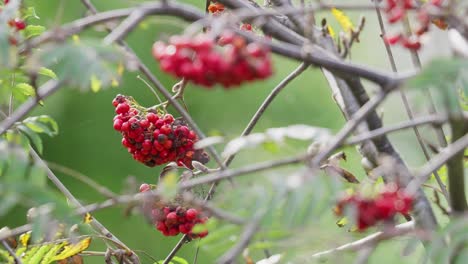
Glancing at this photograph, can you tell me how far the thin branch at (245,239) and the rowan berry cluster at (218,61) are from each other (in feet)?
0.50

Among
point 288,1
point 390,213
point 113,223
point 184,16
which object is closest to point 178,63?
point 184,16

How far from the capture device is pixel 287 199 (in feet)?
3.08

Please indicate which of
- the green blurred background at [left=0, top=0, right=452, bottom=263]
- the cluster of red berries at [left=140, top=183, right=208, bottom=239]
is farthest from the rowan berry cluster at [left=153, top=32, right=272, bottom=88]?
the green blurred background at [left=0, top=0, right=452, bottom=263]

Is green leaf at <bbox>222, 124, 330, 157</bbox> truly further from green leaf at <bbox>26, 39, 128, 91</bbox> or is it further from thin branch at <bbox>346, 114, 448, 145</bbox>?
green leaf at <bbox>26, 39, 128, 91</bbox>

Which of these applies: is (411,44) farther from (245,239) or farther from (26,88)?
(26,88)

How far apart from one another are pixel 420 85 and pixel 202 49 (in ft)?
0.76

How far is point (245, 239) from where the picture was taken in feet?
2.83

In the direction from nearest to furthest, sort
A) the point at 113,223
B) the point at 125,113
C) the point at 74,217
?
the point at 74,217 → the point at 125,113 → the point at 113,223

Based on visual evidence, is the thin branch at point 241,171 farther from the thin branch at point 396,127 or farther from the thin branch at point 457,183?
the thin branch at point 457,183

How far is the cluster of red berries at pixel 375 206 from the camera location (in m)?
0.90

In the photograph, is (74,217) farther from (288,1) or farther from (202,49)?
(288,1)

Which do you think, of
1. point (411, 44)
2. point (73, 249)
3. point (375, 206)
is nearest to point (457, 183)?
point (411, 44)

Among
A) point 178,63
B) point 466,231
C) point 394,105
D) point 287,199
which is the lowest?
point 394,105

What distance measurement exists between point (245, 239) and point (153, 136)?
0.76 m
